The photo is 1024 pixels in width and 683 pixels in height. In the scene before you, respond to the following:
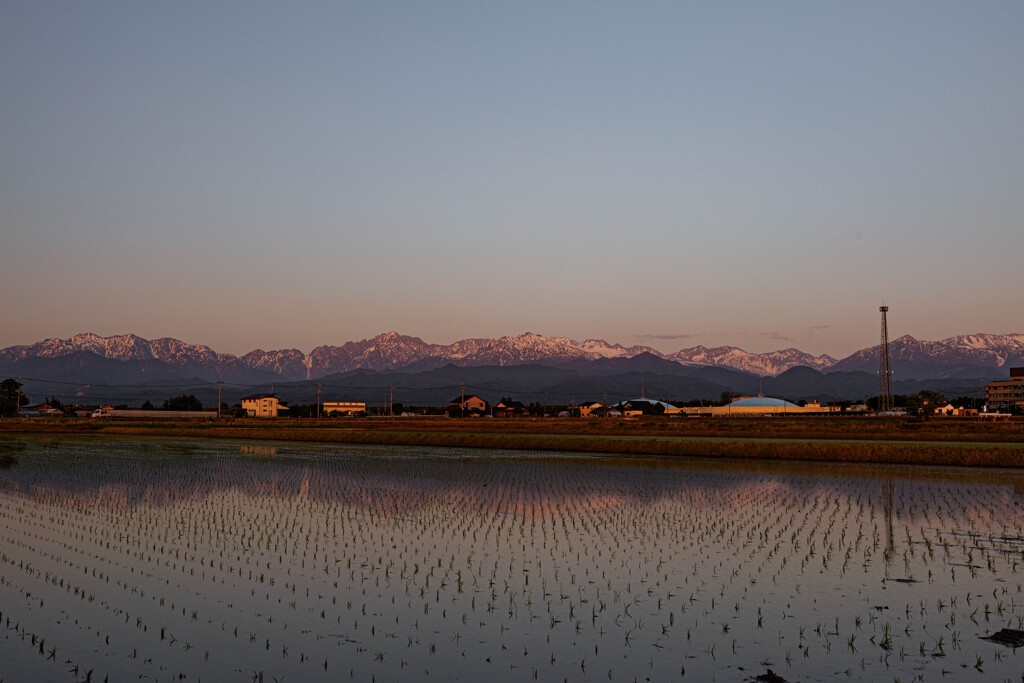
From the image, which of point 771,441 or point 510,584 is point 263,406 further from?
point 510,584

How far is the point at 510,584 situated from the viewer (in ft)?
43.2

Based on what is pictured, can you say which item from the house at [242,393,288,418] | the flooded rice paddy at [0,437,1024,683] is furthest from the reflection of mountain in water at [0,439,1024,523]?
the house at [242,393,288,418]

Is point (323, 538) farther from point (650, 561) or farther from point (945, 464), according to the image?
point (945, 464)

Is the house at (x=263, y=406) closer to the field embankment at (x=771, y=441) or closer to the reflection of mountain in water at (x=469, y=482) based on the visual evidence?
the field embankment at (x=771, y=441)

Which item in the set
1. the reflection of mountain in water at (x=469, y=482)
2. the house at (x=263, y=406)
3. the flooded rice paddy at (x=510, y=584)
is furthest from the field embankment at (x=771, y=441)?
the house at (x=263, y=406)

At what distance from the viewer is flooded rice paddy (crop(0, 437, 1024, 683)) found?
366 inches

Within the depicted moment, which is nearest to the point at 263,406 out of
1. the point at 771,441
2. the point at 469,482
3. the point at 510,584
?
the point at 771,441

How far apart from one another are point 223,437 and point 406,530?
185ft

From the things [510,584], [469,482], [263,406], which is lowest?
[263,406]

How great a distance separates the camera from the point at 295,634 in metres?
10.3

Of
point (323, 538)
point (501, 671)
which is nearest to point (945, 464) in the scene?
point (323, 538)

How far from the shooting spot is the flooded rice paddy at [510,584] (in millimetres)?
9297

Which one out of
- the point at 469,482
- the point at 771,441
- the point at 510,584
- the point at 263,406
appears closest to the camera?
the point at 510,584

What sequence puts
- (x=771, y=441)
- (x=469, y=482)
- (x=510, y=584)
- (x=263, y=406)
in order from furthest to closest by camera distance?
(x=263, y=406), (x=771, y=441), (x=469, y=482), (x=510, y=584)
